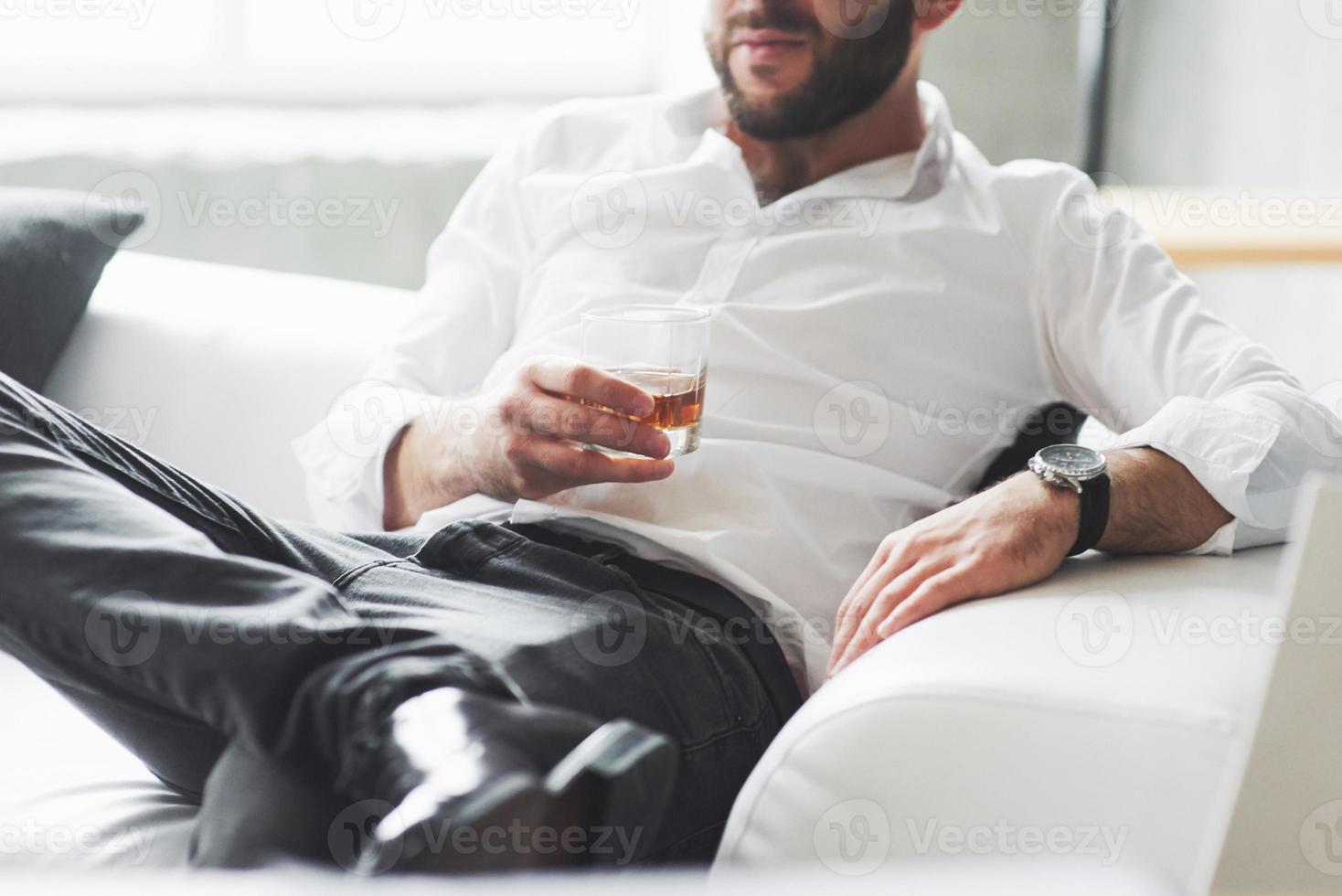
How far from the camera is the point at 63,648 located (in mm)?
813

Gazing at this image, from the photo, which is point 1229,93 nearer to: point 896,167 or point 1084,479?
point 896,167

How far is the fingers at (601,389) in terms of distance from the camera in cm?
99

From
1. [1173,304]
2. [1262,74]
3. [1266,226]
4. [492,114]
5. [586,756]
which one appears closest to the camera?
[586,756]

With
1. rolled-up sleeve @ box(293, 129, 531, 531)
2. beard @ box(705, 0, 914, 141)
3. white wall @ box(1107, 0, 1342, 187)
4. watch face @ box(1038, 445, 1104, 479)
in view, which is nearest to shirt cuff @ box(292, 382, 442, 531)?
rolled-up sleeve @ box(293, 129, 531, 531)

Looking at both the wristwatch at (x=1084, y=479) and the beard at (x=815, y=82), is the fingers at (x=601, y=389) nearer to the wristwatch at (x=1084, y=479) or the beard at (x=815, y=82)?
the wristwatch at (x=1084, y=479)

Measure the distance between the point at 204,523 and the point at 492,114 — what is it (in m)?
1.92

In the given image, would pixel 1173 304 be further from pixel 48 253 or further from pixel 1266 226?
pixel 48 253

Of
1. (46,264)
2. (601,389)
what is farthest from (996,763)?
(46,264)

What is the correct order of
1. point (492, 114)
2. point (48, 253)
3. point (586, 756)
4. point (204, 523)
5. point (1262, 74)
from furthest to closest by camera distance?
point (492, 114)
point (1262, 74)
point (48, 253)
point (204, 523)
point (586, 756)

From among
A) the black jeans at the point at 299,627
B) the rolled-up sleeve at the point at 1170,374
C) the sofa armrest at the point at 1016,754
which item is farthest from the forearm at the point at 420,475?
the rolled-up sleeve at the point at 1170,374

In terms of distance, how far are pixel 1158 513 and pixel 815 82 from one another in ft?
2.08

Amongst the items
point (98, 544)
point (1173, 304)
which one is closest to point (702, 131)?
point (1173, 304)

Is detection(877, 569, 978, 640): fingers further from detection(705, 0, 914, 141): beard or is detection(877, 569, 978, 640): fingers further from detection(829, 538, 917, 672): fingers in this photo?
detection(705, 0, 914, 141): beard

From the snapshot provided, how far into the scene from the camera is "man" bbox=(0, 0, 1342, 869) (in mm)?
760
